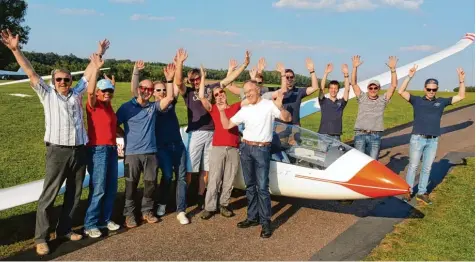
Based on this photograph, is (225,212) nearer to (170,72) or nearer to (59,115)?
(170,72)

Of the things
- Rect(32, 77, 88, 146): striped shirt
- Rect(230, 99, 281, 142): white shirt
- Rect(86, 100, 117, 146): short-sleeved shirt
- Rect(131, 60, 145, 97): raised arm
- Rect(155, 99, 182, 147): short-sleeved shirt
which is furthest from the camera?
Rect(155, 99, 182, 147): short-sleeved shirt

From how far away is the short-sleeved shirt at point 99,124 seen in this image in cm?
537

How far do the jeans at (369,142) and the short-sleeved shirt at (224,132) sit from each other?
2.65 metres

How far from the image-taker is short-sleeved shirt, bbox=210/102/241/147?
243 inches

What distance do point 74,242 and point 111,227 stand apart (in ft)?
1.84

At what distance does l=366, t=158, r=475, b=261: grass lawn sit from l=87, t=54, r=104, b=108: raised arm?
3928mm

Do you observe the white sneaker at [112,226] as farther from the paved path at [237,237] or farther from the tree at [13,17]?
the tree at [13,17]

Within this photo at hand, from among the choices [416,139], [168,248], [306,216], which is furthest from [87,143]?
[416,139]

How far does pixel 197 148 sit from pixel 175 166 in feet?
1.46

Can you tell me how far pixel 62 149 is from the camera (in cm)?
498

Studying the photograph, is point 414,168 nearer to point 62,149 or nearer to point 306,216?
point 306,216

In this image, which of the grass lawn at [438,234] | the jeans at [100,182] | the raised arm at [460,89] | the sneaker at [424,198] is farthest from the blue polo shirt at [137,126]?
the raised arm at [460,89]

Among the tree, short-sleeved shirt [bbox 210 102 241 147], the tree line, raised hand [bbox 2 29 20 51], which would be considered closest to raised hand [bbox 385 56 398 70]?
short-sleeved shirt [bbox 210 102 241 147]

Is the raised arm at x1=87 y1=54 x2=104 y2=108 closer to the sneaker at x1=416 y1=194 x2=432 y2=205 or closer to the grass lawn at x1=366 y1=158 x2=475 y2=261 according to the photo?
the grass lawn at x1=366 y1=158 x2=475 y2=261
